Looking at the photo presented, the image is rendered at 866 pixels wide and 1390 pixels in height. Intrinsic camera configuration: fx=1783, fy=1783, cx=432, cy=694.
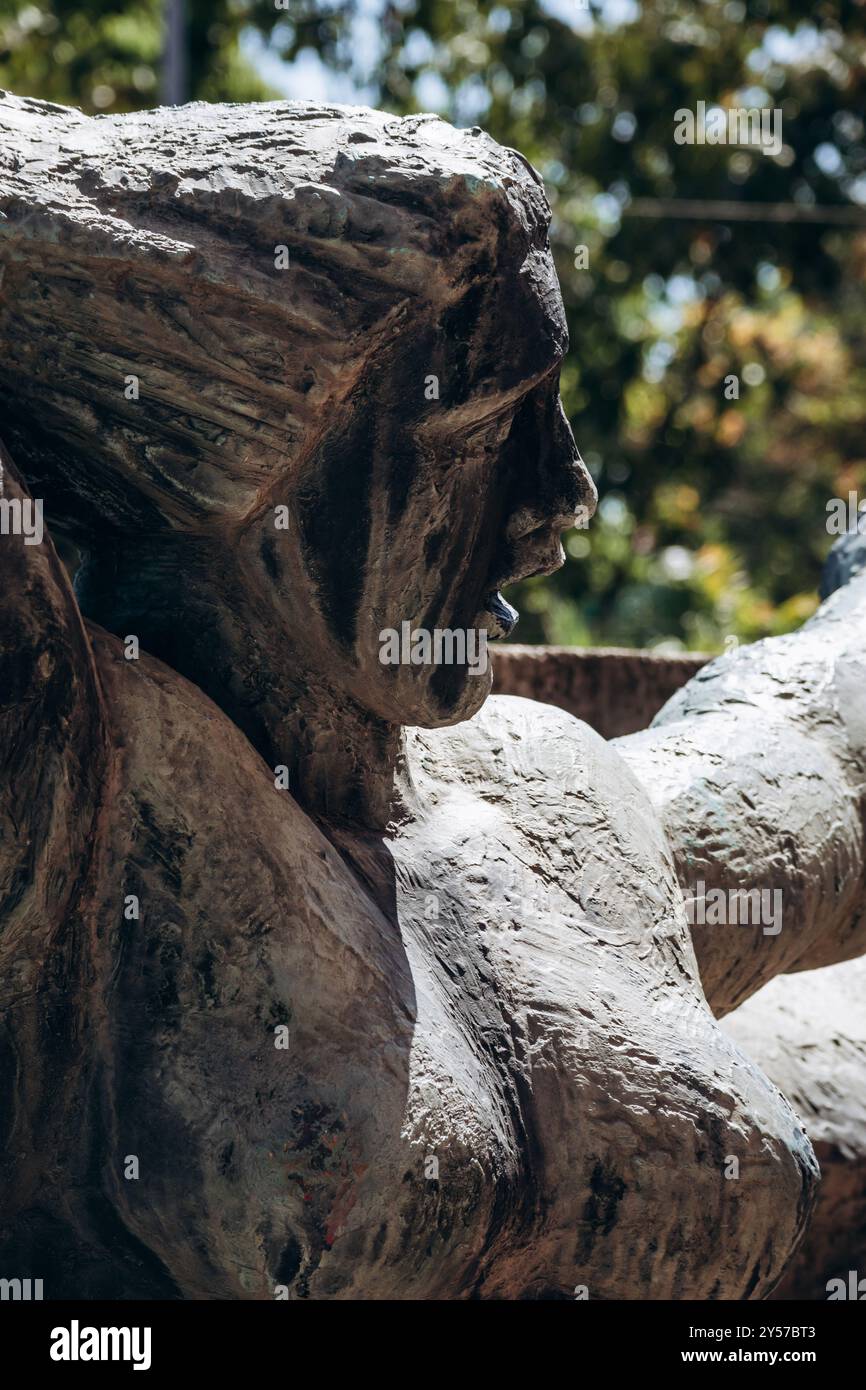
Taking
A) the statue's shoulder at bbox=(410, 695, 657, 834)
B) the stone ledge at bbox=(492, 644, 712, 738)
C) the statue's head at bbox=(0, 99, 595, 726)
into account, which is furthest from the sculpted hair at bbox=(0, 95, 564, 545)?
the stone ledge at bbox=(492, 644, 712, 738)

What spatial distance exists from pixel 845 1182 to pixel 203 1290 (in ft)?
4.35

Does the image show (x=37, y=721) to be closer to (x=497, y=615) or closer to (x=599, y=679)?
(x=497, y=615)

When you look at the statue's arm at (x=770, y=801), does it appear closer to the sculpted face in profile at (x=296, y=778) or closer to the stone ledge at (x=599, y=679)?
the sculpted face in profile at (x=296, y=778)

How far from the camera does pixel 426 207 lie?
5.25ft

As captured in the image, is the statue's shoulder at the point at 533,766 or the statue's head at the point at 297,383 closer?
the statue's head at the point at 297,383

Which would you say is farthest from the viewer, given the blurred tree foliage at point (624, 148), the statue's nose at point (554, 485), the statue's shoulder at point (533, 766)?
the blurred tree foliage at point (624, 148)

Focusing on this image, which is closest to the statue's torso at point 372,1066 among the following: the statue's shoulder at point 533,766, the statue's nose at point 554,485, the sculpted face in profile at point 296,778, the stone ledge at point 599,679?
the sculpted face in profile at point 296,778

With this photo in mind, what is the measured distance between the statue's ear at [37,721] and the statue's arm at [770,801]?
91 cm

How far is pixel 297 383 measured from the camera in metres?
1.63

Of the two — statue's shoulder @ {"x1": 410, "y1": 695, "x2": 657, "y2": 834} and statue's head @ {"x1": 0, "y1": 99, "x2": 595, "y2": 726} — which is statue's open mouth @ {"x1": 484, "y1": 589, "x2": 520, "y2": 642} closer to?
statue's head @ {"x1": 0, "y1": 99, "x2": 595, "y2": 726}

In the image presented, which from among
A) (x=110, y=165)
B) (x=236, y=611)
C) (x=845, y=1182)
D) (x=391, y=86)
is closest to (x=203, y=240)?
(x=110, y=165)

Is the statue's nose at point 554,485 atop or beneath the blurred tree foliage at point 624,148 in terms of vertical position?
beneath

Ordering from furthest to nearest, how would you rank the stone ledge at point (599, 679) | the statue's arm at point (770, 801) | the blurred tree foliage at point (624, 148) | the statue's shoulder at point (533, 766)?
the blurred tree foliage at point (624, 148) < the stone ledge at point (599, 679) < the statue's arm at point (770, 801) < the statue's shoulder at point (533, 766)

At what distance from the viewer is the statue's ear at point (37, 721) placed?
1524mm
